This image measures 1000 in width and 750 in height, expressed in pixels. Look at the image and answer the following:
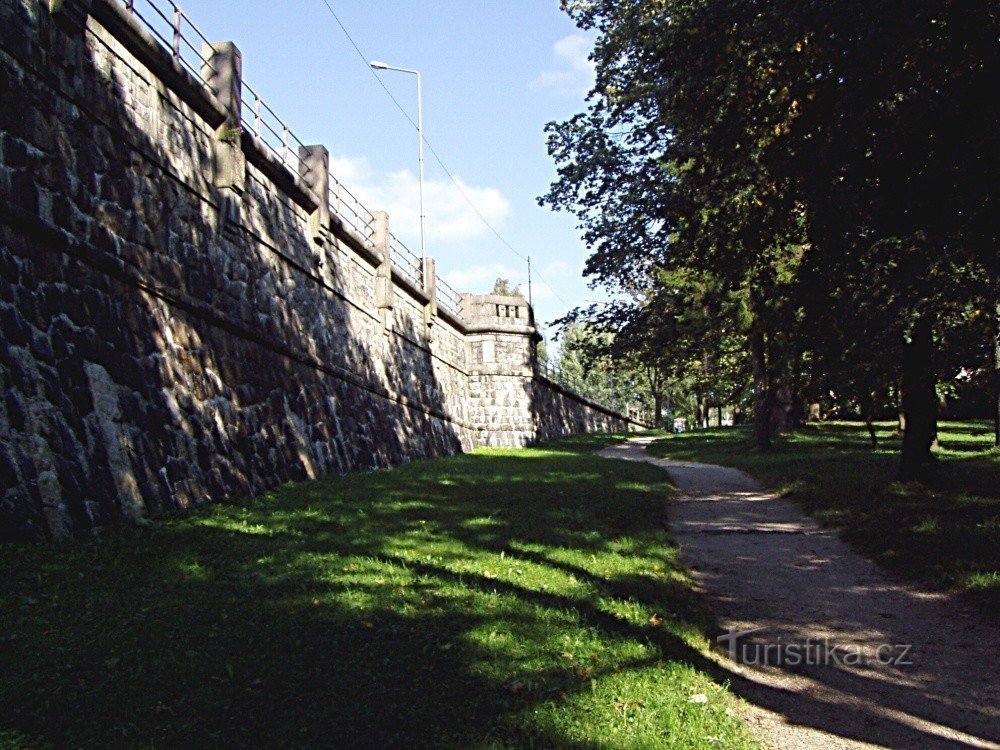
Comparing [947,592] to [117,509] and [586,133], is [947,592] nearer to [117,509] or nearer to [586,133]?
[117,509]

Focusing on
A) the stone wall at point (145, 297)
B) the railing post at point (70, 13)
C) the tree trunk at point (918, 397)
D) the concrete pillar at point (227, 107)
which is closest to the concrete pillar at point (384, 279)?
the stone wall at point (145, 297)

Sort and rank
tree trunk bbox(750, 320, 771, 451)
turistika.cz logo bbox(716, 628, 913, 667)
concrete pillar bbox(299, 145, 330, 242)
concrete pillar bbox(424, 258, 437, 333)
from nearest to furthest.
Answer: turistika.cz logo bbox(716, 628, 913, 667) → concrete pillar bbox(299, 145, 330, 242) → tree trunk bbox(750, 320, 771, 451) → concrete pillar bbox(424, 258, 437, 333)

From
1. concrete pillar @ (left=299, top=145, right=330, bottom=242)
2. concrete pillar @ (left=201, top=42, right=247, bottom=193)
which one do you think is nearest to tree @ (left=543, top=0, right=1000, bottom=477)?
concrete pillar @ (left=201, top=42, right=247, bottom=193)

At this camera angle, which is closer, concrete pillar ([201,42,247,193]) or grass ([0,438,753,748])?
grass ([0,438,753,748])

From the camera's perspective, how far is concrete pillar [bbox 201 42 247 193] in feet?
45.1

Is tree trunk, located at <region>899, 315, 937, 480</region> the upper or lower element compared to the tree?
lower

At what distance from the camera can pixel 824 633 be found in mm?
6555

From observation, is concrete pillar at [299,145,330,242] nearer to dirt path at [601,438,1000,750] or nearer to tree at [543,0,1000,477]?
tree at [543,0,1000,477]

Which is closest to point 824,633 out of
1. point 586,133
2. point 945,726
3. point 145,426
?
point 945,726

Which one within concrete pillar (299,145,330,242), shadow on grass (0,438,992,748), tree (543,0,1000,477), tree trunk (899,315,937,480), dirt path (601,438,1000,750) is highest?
concrete pillar (299,145,330,242)

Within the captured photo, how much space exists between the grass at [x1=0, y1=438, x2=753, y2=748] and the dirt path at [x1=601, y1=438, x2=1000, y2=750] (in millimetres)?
387

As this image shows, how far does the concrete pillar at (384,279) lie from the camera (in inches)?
915

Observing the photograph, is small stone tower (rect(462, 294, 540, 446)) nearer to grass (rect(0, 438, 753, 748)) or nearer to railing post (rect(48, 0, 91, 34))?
grass (rect(0, 438, 753, 748))

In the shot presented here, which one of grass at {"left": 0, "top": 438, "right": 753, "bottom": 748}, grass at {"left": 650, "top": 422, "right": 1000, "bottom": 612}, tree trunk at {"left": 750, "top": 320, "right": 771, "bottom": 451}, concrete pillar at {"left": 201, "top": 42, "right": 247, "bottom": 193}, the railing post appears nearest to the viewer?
grass at {"left": 0, "top": 438, "right": 753, "bottom": 748}
